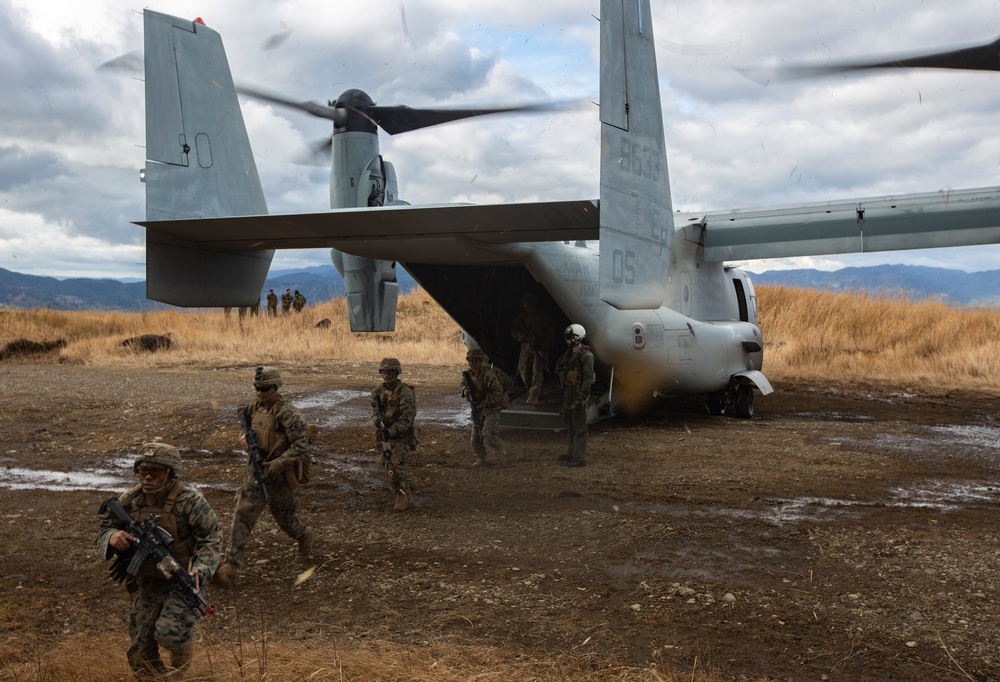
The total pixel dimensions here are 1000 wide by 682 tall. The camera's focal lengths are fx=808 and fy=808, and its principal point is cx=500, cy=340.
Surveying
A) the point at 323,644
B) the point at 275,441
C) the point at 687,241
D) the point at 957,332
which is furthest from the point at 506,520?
the point at 957,332

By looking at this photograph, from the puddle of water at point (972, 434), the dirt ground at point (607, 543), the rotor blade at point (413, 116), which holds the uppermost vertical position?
the rotor blade at point (413, 116)

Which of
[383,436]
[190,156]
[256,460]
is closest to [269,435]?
[256,460]

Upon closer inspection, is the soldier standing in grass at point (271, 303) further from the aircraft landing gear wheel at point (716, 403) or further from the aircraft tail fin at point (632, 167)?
the aircraft tail fin at point (632, 167)

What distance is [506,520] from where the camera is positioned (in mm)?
7539

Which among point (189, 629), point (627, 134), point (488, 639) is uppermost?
point (627, 134)

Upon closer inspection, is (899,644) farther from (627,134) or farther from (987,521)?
(627,134)

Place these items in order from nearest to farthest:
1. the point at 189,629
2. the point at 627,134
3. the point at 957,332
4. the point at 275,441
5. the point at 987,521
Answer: the point at 189,629
the point at 275,441
the point at 987,521
the point at 627,134
the point at 957,332

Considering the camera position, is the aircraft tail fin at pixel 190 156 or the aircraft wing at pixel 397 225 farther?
the aircraft tail fin at pixel 190 156

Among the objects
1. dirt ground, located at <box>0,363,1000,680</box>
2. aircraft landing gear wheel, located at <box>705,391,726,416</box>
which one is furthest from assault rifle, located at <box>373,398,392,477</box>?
aircraft landing gear wheel, located at <box>705,391,726,416</box>

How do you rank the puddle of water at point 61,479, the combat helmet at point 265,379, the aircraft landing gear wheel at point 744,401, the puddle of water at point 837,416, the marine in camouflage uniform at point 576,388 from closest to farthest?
the combat helmet at point 265,379 < the puddle of water at point 61,479 < the marine in camouflage uniform at point 576,388 < the puddle of water at point 837,416 < the aircraft landing gear wheel at point 744,401

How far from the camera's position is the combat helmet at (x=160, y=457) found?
12.9 feet

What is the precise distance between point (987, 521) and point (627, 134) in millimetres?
5155

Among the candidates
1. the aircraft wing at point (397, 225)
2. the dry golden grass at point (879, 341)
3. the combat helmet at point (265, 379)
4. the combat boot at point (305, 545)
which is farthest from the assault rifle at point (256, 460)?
the dry golden grass at point (879, 341)

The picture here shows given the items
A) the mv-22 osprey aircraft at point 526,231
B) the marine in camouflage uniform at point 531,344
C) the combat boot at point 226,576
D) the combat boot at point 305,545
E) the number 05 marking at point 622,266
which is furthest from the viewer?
the marine in camouflage uniform at point 531,344
